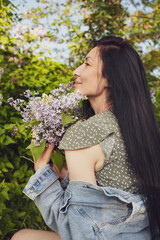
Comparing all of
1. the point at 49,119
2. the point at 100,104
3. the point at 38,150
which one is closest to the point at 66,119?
the point at 49,119

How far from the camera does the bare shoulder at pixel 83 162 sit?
1.31 metres

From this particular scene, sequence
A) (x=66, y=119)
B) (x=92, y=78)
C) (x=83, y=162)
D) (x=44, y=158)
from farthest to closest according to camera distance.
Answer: (x=92, y=78) → (x=44, y=158) → (x=66, y=119) → (x=83, y=162)

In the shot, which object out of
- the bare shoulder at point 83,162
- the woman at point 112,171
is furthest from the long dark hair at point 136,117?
the bare shoulder at point 83,162

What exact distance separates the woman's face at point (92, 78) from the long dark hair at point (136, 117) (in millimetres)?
36

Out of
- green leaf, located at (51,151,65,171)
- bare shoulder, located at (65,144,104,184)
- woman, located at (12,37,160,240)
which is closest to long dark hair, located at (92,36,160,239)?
woman, located at (12,37,160,240)

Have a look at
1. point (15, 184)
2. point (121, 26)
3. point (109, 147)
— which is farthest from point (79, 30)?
point (109, 147)

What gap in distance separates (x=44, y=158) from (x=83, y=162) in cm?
32

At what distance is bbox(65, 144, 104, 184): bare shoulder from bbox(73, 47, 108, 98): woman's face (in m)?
0.43

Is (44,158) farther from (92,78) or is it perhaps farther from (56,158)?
(92,78)

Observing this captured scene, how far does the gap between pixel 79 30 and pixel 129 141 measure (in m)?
3.55

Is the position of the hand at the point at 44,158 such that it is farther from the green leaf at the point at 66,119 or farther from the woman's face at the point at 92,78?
the woman's face at the point at 92,78

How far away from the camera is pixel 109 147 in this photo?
1356mm

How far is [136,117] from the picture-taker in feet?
4.79

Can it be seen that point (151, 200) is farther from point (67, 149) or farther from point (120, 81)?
point (120, 81)
